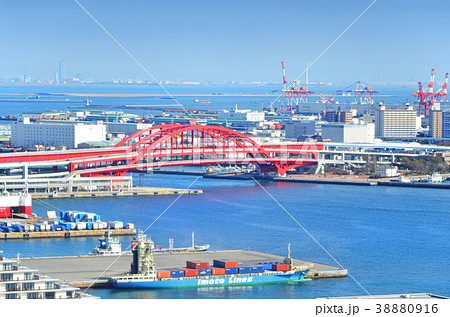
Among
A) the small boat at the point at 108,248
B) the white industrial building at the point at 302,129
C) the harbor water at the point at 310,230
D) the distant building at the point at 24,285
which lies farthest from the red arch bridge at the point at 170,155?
the distant building at the point at 24,285

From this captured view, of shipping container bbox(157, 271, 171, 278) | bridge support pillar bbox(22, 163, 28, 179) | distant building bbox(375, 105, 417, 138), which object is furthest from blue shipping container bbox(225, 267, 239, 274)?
distant building bbox(375, 105, 417, 138)

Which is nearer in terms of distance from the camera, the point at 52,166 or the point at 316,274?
the point at 316,274

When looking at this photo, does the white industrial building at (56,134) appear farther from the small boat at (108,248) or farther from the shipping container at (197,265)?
the shipping container at (197,265)

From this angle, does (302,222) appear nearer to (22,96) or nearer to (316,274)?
(316,274)

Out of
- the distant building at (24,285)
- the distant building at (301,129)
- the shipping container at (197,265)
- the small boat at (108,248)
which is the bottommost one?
the small boat at (108,248)

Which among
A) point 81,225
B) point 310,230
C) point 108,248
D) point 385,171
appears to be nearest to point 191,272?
point 108,248

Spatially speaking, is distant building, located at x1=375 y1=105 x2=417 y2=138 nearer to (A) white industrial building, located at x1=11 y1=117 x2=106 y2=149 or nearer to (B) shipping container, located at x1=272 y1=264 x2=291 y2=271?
(A) white industrial building, located at x1=11 y1=117 x2=106 y2=149
